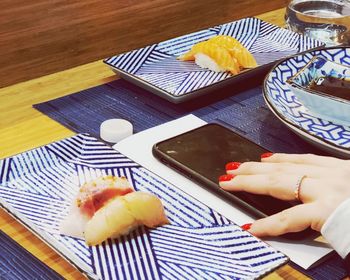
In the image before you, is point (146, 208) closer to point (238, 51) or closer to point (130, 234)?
point (130, 234)

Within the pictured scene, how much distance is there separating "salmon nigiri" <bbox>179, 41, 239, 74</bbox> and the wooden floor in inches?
34.1

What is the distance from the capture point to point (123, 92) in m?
1.28

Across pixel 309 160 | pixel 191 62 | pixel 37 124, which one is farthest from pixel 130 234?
pixel 191 62

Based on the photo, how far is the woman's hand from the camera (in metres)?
0.84

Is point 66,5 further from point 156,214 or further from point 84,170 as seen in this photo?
point 156,214

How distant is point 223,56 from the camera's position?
1.29 metres

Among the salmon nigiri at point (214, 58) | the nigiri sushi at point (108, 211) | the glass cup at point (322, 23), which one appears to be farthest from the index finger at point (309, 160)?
the glass cup at point (322, 23)

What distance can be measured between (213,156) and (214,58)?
1.23ft

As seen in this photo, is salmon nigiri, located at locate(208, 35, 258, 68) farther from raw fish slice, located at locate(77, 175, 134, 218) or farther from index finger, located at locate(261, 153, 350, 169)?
raw fish slice, located at locate(77, 175, 134, 218)

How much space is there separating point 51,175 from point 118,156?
0.11m

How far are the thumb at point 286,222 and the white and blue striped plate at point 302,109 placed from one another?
214mm

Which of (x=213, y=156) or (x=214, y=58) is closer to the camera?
(x=213, y=156)

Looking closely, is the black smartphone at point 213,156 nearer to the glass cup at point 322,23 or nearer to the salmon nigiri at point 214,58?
the salmon nigiri at point 214,58

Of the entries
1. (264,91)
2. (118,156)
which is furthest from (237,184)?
(264,91)
